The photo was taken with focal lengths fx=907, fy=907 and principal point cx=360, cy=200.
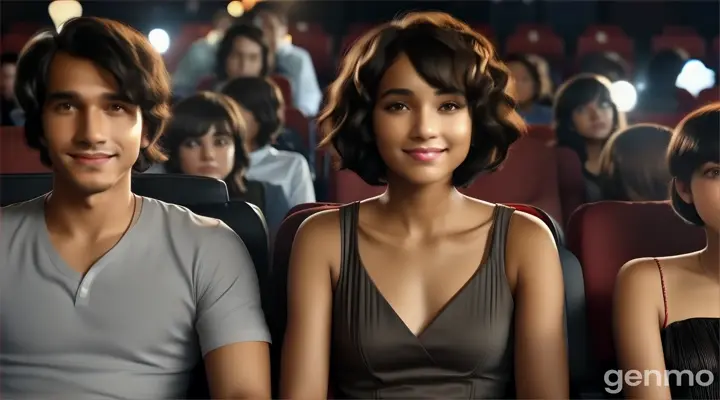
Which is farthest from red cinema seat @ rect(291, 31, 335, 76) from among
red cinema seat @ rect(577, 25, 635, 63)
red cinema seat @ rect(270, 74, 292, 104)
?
red cinema seat @ rect(270, 74, 292, 104)

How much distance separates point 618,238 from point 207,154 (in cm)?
115

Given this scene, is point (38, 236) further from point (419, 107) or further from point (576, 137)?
point (576, 137)

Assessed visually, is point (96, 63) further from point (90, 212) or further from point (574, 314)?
point (574, 314)

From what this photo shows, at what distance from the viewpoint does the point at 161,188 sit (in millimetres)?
1480

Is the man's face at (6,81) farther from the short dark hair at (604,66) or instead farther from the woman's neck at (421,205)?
the short dark hair at (604,66)

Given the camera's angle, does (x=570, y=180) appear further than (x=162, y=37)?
No

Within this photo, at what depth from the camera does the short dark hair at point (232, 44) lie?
147 inches

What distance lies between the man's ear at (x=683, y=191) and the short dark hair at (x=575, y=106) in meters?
1.25

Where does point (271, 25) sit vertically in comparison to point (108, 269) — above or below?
above

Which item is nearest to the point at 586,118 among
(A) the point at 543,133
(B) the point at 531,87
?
(A) the point at 543,133

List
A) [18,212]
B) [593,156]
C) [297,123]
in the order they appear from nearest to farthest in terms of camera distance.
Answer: [18,212], [593,156], [297,123]

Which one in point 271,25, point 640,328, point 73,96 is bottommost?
point 640,328

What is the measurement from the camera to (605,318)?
4.79 ft

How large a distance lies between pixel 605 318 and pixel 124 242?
0.76 metres
